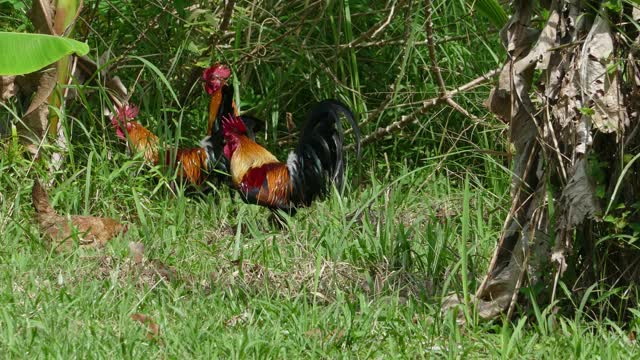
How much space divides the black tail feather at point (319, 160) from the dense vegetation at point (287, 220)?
0.19 metres

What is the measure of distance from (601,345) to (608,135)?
748 millimetres

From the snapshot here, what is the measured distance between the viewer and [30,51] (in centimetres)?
385

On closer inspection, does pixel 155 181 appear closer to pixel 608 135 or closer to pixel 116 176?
pixel 116 176

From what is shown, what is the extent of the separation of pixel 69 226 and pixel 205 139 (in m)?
1.73

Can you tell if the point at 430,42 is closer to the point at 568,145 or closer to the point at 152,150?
the point at 152,150

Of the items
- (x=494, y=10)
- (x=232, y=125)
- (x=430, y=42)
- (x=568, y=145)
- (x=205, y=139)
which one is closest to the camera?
(x=568, y=145)

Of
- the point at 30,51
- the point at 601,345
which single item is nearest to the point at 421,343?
the point at 601,345

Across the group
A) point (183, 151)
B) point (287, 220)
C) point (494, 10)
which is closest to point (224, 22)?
point (183, 151)

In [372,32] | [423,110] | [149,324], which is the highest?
[372,32]

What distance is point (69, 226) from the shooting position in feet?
16.6

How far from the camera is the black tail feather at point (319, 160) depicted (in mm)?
6207

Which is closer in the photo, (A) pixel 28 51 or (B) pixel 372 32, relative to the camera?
(A) pixel 28 51

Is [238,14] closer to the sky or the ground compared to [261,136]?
closer to the sky

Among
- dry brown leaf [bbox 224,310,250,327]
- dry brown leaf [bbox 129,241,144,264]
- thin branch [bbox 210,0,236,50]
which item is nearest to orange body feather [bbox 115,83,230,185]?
thin branch [bbox 210,0,236,50]
